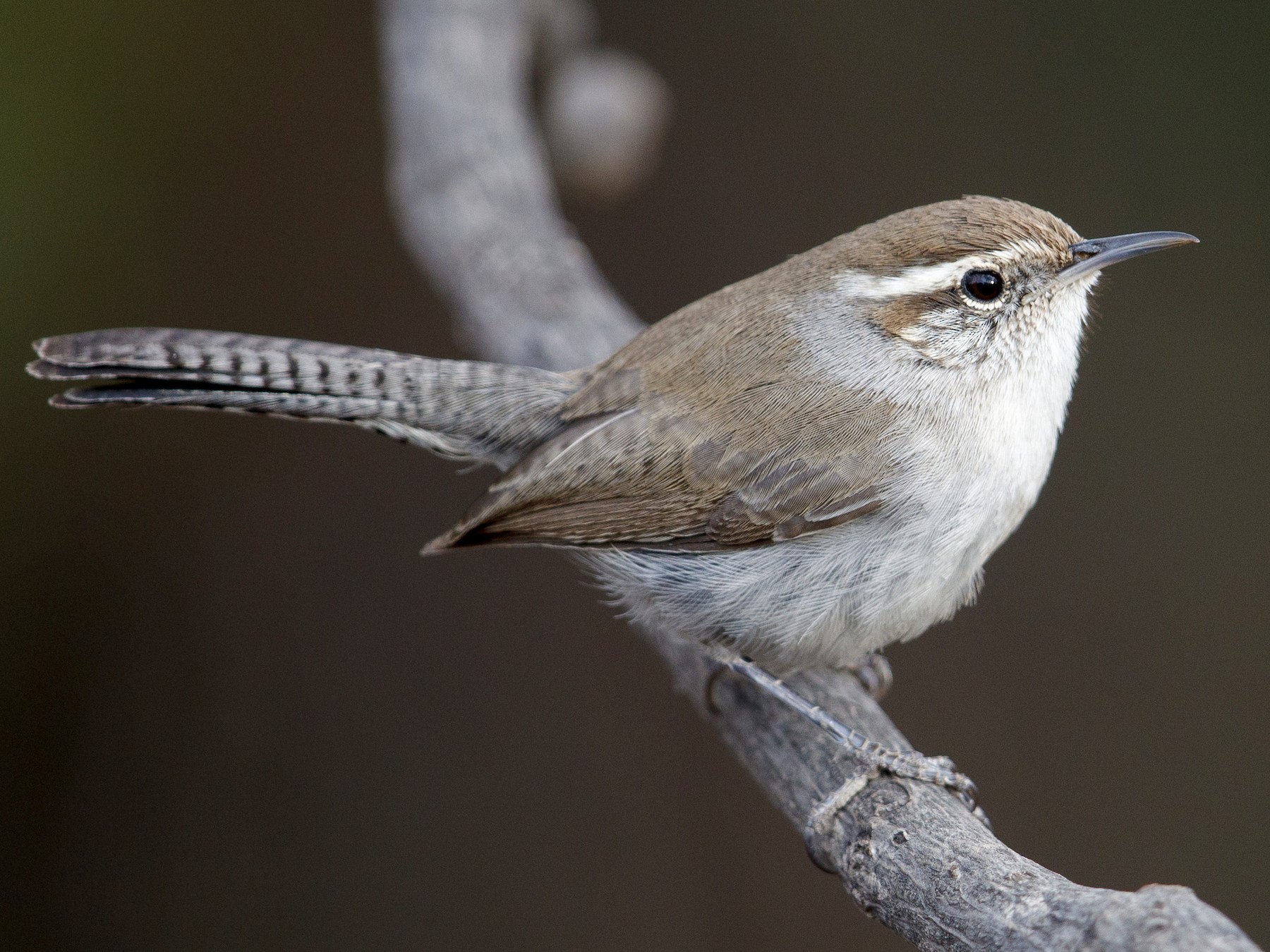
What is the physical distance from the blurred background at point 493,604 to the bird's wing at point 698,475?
275cm

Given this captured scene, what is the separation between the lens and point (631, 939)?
5664 mm

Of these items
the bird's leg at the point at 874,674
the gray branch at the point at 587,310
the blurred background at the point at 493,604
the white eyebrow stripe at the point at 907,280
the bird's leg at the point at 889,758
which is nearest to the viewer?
the gray branch at the point at 587,310

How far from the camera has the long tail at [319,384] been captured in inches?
129

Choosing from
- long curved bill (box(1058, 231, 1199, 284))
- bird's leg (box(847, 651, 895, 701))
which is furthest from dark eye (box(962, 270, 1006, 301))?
bird's leg (box(847, 651, 895, 701))

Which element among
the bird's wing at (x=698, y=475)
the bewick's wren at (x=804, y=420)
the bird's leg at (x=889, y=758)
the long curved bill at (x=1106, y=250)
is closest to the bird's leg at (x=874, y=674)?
the bewick's wren at (x=804, y=420)

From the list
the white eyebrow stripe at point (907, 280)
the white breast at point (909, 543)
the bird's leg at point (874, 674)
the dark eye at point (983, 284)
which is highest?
the white eyebrow stripe at point (907, 280)

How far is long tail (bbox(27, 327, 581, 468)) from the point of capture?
327 centimetres

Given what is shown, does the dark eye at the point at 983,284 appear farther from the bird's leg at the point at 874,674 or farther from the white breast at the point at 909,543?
the bird's leg at the point at 874,674

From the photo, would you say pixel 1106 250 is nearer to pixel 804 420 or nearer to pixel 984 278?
pixel 984 278

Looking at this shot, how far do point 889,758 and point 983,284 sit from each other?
130 cm

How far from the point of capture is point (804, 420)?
10.7 ft

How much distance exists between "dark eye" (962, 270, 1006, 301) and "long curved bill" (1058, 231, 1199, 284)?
0.18 m

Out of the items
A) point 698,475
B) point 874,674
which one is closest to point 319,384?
point 698,475

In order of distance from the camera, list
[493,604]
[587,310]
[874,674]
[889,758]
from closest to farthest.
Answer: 1. [889,758]
2. [874,674]
3. [587,310]
4. [493,604]
